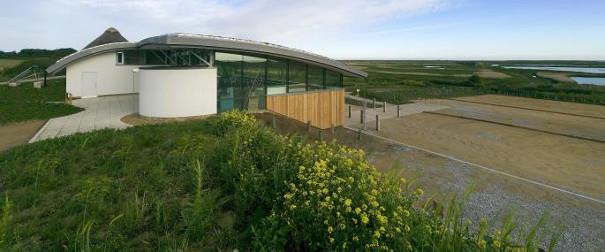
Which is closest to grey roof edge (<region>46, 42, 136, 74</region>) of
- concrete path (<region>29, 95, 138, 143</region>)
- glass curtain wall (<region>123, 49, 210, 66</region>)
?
glass curtain wall (<region>123, 49, 210, 66</region>)

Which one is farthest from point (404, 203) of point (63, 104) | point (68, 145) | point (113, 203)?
point (63, 104)

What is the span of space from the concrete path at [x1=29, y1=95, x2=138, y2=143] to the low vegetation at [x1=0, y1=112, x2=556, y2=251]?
6.00 m

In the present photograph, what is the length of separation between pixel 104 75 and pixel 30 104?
4890 millimetres

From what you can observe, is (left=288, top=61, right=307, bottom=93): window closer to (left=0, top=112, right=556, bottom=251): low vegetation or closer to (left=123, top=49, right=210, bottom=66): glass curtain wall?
(left=123, top=49, right=210, bottom=66): glass curtain wall

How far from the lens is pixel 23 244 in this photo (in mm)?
Result: 4547

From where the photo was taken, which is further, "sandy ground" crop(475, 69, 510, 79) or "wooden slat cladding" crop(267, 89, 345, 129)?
"sandy ground" crop(475, 69, 510, 79)

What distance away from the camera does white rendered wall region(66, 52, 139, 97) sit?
72.4 feet

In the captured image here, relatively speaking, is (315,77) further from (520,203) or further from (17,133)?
(17,133)

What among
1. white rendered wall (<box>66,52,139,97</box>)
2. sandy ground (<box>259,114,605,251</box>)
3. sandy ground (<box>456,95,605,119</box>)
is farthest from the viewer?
sandy ground (<box>456,95,605,119</box>)

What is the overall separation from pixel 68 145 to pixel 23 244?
5945 mm

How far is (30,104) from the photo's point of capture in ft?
61.7

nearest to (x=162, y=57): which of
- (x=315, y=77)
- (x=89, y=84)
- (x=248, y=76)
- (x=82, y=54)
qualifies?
(x=82, y=54)

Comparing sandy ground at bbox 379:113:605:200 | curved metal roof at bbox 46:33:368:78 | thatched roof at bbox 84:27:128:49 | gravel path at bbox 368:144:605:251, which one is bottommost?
gravel path at bbox 368:144:605:251

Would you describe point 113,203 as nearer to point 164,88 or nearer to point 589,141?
point 164,88
